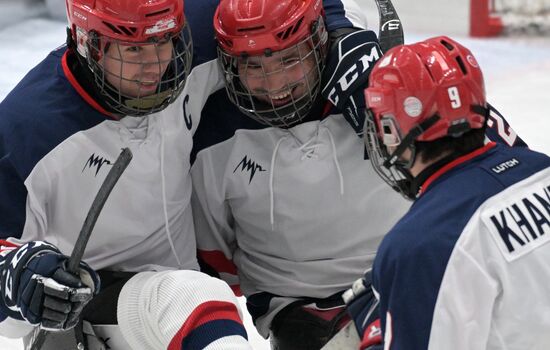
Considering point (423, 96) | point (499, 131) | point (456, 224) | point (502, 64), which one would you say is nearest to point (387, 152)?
point (423, 96)

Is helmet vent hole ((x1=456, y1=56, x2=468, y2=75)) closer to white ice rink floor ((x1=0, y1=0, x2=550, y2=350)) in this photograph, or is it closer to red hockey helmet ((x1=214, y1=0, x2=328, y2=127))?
red hockey helmet ((x1=214, y1=0, x2=328, y2=127))

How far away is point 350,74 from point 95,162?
615mm

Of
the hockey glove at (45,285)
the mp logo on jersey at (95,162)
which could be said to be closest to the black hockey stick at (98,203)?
the hockey glove at (45,285)

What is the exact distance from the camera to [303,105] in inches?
111

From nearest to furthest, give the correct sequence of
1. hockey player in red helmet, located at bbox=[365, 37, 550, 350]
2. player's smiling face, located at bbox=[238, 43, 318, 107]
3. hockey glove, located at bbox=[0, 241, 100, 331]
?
hockey player in red helmet, located at bbox=[365, 37, 550, 350], hockey glove, located at bbox=[0, 241, 100, 331], player's smiling face, located at bbox=[238, 43, 318, 107]

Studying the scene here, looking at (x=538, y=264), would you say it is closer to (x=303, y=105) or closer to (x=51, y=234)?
(x=303, y=105)

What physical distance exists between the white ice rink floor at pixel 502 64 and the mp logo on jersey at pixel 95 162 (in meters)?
2.30

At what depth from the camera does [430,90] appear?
2.13m

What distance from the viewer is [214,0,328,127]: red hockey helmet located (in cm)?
272

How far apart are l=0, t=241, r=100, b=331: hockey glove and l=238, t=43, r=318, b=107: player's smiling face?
0.58 metres

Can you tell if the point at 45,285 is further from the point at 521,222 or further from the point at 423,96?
the point at 521,222

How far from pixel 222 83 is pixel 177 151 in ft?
0.71

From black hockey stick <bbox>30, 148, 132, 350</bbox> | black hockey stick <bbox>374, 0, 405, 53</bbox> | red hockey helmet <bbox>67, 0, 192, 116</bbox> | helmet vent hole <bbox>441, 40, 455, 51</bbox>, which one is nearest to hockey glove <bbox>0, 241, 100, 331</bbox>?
black hockey stick <bbox>30, 148, 132, 350</bbox>

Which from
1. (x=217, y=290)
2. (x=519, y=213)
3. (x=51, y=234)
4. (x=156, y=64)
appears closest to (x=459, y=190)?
(x=519, y=213)
